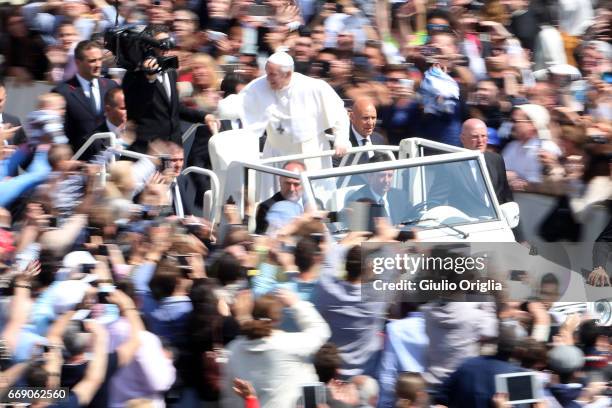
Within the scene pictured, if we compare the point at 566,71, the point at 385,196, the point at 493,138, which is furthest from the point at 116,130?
the point at 566,71

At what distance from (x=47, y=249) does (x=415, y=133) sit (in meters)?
4.33

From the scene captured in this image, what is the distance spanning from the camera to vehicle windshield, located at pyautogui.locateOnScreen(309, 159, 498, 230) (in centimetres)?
946

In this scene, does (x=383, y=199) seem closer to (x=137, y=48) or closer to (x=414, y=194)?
(x=414, y=194)

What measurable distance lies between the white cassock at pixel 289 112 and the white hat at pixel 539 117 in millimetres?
1501

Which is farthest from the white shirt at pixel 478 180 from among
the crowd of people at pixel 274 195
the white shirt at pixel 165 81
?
the white shirt at pixel 165 81

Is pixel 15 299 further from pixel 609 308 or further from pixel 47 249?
pixel 609 308

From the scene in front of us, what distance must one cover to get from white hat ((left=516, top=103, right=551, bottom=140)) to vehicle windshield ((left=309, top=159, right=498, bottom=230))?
1.40 m

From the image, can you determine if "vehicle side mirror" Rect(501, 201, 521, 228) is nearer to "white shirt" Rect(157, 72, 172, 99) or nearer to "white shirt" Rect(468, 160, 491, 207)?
"white shirt" Rect(468, 160, 491, 207)

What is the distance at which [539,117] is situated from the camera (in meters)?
11.5

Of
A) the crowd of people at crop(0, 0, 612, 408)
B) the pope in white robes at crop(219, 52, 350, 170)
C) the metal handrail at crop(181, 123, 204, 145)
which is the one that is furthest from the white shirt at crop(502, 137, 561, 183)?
the metal handrail at crop(181, 123, 204, 145)

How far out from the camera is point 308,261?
789 centimetres

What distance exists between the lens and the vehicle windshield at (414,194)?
31.0ft

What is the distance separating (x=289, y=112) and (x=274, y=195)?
4.68 feet

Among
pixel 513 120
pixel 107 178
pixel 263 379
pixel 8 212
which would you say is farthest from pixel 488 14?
pixel 263 379
